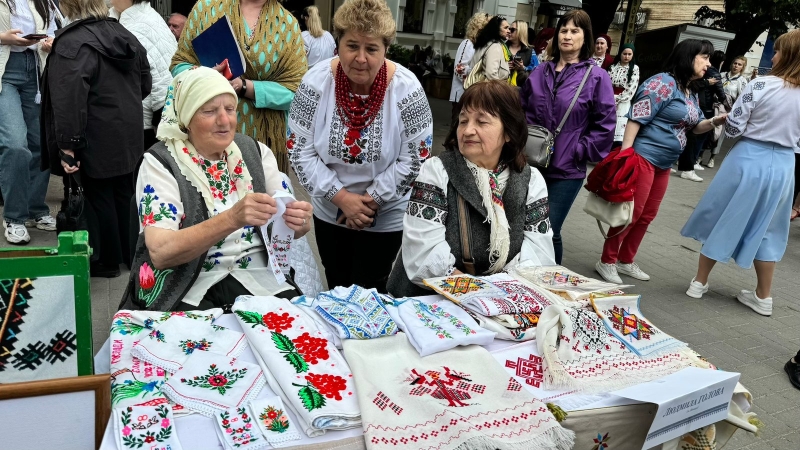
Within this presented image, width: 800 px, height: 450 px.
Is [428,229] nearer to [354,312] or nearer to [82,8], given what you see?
[354,312]

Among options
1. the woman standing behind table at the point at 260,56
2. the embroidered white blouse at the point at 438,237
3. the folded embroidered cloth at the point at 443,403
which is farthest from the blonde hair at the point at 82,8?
the folded embroidered cloth at the point at 443,403

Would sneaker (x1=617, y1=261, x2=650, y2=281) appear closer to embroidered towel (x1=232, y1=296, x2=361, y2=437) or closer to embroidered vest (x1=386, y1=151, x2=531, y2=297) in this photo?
embroidered vest (x1=386, y1=151, x2=531, y2=297)

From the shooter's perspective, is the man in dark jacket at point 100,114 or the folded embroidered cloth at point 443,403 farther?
the man in dark jacket at point 100,114

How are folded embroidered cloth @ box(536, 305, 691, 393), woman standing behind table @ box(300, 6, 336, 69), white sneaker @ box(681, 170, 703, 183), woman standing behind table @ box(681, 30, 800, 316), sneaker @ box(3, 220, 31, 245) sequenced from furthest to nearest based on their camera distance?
white sneaker @ box(681, 170, 703, 183) < woman standing behind table @ box(300, 6, 336, 69) < sneaker @ box(3, 220, 31, 245) < woman standing behind table @ box(681, 30, 800, 316) < folded embroidered cloth @ box(536, 305, 691, 393)

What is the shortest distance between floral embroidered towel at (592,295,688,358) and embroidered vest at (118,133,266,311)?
1.42m

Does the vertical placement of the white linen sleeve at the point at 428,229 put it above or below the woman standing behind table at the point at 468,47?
below

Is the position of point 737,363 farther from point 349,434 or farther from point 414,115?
point 349,434

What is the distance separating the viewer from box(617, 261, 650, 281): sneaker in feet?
16.9

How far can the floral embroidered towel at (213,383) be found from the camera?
4.65 ft

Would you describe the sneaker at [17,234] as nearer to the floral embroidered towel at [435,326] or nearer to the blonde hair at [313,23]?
the floral embroidered towel at [435,326]

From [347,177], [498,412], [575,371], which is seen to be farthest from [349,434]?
[347,177]

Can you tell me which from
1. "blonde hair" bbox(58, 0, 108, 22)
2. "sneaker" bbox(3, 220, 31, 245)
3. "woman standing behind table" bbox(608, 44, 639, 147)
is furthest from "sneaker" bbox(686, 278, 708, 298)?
"sneaker" bbox(3, 220, 31, 245)

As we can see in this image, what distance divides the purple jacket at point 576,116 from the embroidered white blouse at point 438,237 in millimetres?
1390

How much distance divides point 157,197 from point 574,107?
2.72m
